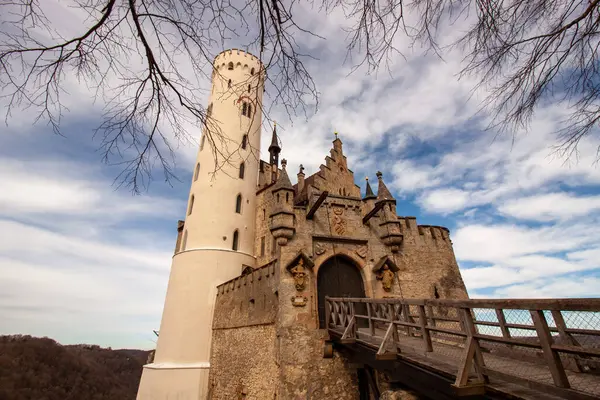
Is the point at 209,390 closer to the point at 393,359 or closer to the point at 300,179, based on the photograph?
the point at 393,359

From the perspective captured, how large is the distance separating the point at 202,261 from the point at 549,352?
1408 centimetres

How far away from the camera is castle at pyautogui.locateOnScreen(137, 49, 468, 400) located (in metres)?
8.78

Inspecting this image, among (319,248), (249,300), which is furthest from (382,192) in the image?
(249,300)

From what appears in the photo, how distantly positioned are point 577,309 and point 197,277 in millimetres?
14203

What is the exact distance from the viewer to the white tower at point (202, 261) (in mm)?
12422

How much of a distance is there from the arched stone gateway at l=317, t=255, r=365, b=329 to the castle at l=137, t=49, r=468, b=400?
1.5 inches

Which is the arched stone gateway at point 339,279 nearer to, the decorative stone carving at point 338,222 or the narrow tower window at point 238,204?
the decorative stone carving at point 338,222

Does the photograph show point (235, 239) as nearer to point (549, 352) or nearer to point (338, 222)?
point (338, 222)

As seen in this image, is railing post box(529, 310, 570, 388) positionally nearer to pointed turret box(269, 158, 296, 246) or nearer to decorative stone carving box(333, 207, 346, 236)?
pointed turret box(269, 158, 296, 246)

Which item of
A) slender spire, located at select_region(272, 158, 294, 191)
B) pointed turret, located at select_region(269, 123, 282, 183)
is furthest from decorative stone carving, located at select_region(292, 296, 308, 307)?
pointed turret, located at select_region(269, 123, 282, 183)

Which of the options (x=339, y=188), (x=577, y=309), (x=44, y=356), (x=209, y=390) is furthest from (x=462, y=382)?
(x=44, y=356)

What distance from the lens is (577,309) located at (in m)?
2.41

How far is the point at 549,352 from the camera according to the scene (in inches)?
105

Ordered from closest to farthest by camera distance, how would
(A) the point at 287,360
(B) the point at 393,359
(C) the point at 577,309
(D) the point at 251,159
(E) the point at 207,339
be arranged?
(C) the point at 577,309, (B) the point at 393,359, (A) the point at 287,360, (E) the point at 207,339, (D) the point at 251,159
